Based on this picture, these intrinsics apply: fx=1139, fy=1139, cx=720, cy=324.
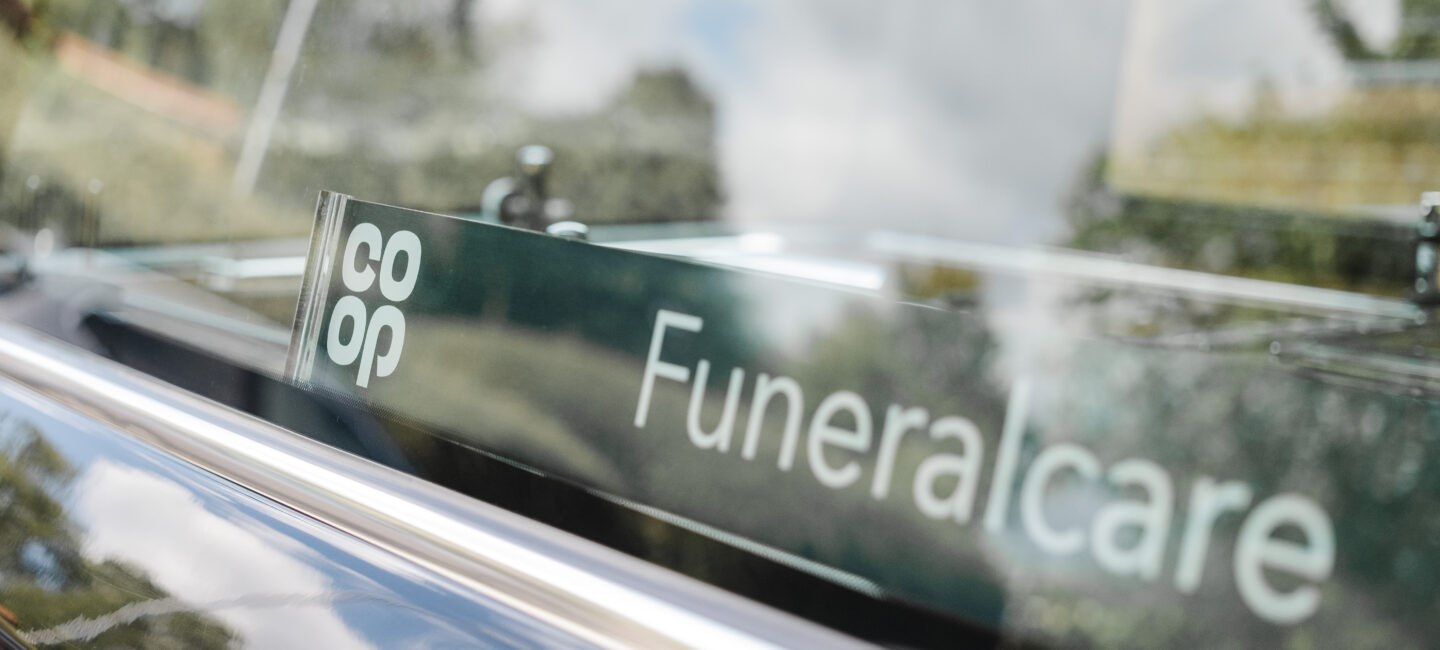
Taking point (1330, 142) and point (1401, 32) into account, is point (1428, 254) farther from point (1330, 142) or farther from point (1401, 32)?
point (1330, 142)

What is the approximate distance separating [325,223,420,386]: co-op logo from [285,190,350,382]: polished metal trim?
0.07 ft

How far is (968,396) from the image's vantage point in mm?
531

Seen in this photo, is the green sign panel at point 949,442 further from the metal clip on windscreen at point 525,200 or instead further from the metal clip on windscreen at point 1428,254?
the metal clip on windscreen at point 1428,254

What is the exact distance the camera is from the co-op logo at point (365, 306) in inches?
31.0

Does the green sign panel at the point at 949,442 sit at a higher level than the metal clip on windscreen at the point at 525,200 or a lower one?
lower

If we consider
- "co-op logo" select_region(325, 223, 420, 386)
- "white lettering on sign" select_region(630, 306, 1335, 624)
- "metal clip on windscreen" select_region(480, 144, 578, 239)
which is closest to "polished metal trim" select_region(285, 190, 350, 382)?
"co-op logo" select_region(325, 223, 420, 386)

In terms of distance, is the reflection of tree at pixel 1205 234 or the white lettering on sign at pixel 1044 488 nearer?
the white lettering on sign at pixel 1044 488

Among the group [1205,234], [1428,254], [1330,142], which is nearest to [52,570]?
[1428,254]

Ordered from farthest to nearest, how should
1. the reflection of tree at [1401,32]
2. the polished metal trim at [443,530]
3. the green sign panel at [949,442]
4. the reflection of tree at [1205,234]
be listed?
1. the reflection of tree at [1205,234]
2. the reflection of tree at [1401,32]
3. the polished metal trim at [443,530]
4. the green sign panel at [949,442]

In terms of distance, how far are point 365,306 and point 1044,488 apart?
0.51 metres

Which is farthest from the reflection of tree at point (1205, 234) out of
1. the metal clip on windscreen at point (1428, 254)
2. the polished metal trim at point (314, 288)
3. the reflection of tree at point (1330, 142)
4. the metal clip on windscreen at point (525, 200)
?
the polished metal trim at point (314, 288)

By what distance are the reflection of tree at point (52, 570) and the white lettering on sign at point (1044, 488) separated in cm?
43

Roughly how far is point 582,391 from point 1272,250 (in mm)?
5230

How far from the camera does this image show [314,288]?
87 centimetres
